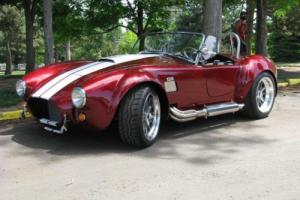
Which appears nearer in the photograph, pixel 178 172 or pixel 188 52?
pixel 178 172

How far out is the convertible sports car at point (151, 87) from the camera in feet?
18.8

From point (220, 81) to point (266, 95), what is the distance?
1478 millimetres

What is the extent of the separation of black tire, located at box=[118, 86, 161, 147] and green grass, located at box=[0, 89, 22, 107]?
343cm

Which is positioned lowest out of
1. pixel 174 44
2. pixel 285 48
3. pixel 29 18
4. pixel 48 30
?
pixel 174 44

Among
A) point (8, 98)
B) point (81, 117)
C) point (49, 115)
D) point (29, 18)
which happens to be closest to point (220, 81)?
point (81, 117)

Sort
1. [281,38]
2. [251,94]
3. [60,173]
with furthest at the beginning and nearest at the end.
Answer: [281,38], [251,94], [60,173]

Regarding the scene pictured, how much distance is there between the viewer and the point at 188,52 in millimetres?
7332

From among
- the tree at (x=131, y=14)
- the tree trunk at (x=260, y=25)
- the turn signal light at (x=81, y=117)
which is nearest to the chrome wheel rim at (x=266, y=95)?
the turn signal light at (x=81, y=117)

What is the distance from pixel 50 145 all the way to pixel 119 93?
3.99ft

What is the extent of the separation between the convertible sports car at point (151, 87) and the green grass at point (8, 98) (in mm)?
1979

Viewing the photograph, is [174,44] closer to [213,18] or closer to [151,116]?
[151,116]

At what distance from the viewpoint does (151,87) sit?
6.12m

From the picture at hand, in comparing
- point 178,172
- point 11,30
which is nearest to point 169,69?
point 178,172

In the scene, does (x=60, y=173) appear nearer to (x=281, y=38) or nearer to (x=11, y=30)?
(x=281, y=38)
